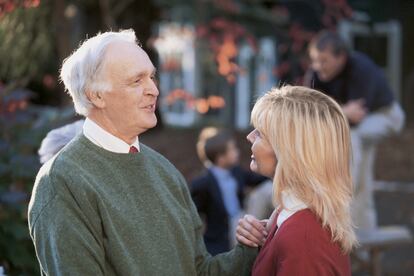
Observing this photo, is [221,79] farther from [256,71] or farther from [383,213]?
[383,213]

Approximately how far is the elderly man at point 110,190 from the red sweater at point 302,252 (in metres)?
0.33

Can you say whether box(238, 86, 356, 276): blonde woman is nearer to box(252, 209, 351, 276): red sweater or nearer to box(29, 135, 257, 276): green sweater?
box(252, 209, 351, 276): red sweater

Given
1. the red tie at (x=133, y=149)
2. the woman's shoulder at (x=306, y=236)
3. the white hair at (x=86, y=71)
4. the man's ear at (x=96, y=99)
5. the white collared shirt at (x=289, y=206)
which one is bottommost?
the woman's shoulder at (x=306, y=236)

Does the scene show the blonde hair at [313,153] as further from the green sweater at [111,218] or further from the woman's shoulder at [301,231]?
the green sweater at [111,218]

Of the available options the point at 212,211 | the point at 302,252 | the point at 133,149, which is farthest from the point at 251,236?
the point at 212,211

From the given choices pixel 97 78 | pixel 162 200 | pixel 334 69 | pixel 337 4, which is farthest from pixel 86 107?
pixel 337 4

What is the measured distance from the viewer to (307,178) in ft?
9.86

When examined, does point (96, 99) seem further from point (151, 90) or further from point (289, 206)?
point (289, 206)

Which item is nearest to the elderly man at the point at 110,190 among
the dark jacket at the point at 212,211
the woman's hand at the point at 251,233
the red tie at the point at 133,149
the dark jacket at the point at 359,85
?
the red tie at the point at 133,149

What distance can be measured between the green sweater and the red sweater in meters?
0.28

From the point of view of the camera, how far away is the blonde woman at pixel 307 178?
9.71ft

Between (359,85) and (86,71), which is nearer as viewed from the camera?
(86,71)

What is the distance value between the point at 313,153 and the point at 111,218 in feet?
2.29

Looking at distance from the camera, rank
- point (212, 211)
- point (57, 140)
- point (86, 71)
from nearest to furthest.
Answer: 1. point (86, 71)
2. point (57, 140)
3. point (212, 211)
